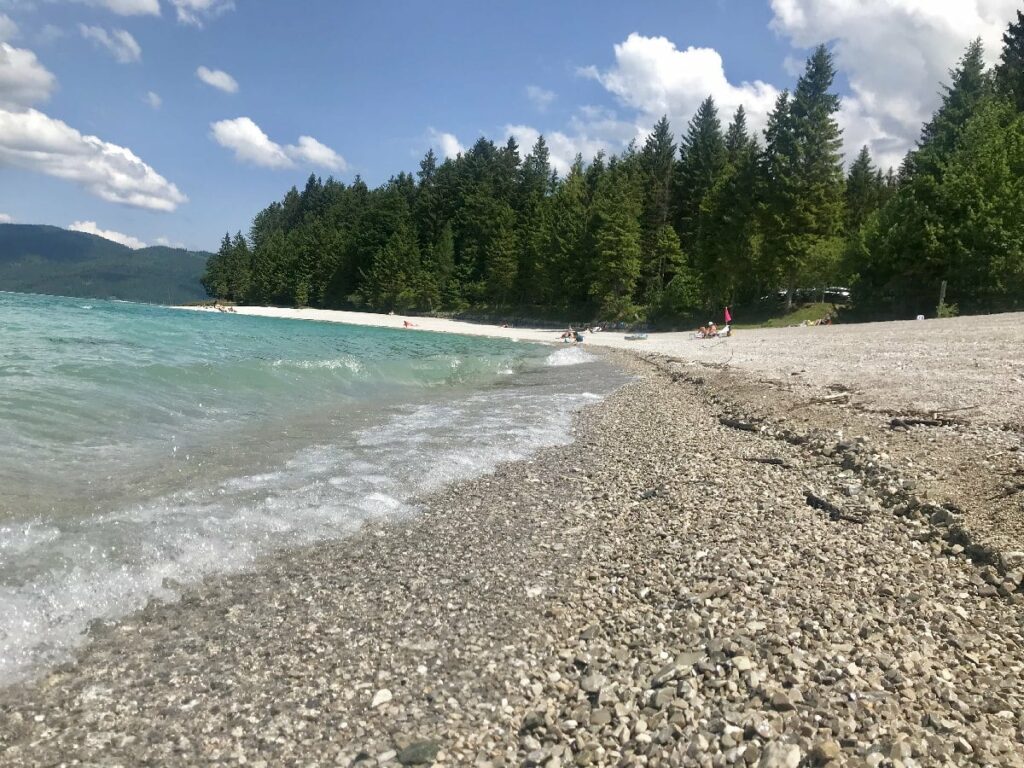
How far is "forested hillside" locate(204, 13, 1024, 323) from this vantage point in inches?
1601

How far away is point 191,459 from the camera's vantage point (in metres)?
10.7

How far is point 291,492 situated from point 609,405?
11287 millimetres

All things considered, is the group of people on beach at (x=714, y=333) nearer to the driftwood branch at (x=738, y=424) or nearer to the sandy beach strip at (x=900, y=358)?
the sandy beach strip at (x=900, y=358)

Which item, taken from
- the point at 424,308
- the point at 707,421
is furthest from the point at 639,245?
the point at 707,421

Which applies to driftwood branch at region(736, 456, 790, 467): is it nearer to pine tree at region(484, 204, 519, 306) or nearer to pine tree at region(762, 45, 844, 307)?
pine tree at region(762, 45, 844, 307)

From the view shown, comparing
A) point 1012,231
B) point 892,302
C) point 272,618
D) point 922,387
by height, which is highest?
point 1012,231

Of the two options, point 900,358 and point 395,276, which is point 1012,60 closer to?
point 900,358

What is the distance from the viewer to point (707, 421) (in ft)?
48.5

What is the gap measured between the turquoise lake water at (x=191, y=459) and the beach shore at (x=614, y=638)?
Answer: 0.74 m

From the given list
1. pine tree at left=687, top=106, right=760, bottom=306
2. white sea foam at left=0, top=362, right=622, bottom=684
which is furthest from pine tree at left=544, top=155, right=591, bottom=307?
white sea foam at left=0, top=362, right=622, bottom=684

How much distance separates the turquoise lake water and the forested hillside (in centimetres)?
3219

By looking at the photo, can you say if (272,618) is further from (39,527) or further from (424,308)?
(424,308)

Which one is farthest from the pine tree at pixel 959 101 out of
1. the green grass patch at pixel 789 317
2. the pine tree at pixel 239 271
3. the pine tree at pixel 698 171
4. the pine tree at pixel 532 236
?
the pine tree at pixel 239 271

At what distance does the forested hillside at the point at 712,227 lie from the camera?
40.7 m
